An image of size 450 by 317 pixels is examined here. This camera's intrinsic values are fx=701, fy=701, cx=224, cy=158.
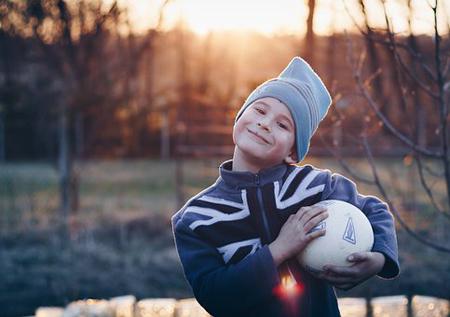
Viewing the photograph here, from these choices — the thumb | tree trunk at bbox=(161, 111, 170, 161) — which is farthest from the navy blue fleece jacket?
tree trunk at bbox=(161, 111, 170, 161)

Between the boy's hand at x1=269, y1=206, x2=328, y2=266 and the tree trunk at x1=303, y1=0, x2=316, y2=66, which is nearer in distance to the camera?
the boy's hand at x1=269, y1=206, x2=328, y2=266

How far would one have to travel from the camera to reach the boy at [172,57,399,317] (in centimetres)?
225

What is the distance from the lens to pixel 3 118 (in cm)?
1527

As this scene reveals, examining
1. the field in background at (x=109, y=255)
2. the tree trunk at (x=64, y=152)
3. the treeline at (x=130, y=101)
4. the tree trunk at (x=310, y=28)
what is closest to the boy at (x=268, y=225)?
the treeline at (x=130, y=101)

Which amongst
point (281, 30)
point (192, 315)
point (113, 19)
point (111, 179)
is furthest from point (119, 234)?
point (111, 179)

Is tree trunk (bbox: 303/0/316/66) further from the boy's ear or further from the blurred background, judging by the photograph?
the boy's ear

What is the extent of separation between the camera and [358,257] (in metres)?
2.28

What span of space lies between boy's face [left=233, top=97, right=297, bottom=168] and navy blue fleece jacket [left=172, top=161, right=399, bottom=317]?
3.4 inches

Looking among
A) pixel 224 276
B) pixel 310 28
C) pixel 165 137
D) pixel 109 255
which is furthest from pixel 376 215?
pixel 165 137

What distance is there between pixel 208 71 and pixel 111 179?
9146mm

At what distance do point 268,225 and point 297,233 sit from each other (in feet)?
0.45

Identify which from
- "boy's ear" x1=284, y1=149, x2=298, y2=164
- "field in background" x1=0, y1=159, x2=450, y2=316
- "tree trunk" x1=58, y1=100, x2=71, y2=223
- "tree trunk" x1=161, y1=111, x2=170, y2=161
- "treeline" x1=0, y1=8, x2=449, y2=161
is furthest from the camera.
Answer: "tree trunk" x1=161, y1=111, x2=170, y2=161

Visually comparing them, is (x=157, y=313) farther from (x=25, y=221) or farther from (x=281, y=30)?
(x=281, y=30)

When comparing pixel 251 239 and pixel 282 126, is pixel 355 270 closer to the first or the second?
pixel 251 239
